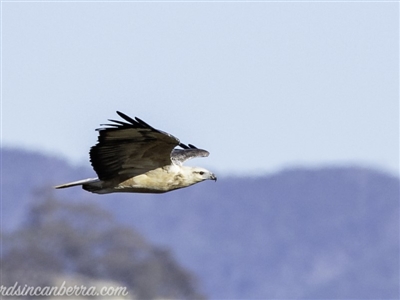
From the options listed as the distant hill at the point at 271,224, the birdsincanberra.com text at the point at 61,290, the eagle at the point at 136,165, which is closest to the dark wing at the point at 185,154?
the eagle at the point at 136,165

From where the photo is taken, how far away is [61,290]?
5278 centimetres

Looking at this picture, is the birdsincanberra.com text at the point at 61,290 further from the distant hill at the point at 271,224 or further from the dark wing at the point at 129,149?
the distant hill at the point at 271,224

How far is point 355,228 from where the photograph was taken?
15475cm

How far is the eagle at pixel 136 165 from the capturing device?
53.3 ft

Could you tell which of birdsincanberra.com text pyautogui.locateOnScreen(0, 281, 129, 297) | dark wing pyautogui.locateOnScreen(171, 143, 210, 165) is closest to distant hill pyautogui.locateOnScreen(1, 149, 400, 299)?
birdsincanberra.com text pyautogui.locateOnScreen(0, 281, 129, 297)

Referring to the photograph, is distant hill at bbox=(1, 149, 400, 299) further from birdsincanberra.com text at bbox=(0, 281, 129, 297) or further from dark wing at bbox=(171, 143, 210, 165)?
dark wing at bbox=(171, 143, 210, 165)

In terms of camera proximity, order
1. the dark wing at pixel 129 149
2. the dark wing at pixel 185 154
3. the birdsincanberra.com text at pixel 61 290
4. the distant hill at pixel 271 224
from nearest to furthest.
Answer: the dark wing at pixel 129 149, the dark wing at pixel 185 154, the birdsincanberra.com text at pixel 61 290, the distant hill at pixel 271 224

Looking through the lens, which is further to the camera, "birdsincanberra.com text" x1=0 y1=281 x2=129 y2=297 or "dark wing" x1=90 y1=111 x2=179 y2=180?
"birdsincanberra.com text" x1=0 y1=281 x2=129 y2=297

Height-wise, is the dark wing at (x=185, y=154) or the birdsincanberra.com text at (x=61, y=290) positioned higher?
the dark wing at (x=185, y=154)

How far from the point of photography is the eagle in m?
16.2

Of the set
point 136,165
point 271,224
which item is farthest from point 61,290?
point 271,224

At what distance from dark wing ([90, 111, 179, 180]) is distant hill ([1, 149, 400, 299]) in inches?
4417

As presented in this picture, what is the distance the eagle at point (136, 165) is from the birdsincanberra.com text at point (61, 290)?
3102 centimetres

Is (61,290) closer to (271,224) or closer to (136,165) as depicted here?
(136,165)
